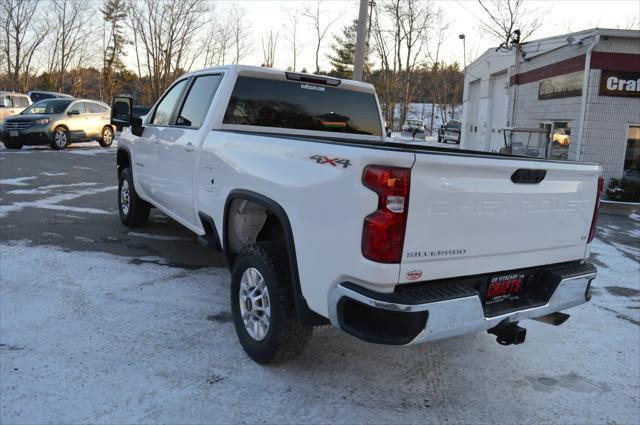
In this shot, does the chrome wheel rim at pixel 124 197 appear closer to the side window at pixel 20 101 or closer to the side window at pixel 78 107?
the side window at pixel 78 107

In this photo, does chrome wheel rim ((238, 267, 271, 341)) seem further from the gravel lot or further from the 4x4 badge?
the 4x4 badge

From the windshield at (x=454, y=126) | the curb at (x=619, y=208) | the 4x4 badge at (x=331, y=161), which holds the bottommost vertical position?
the curb at (x=619, y=208)

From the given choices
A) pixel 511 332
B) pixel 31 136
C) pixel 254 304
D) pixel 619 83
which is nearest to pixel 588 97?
pixel 619 83

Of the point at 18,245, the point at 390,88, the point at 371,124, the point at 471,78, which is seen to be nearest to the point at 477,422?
the point at 371,124

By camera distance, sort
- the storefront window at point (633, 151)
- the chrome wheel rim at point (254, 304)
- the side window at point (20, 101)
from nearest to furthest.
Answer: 1. the chrome wheel rim at point (254, 304)
2. the storefront window at point (633, 151)
3. the side window at point (20, 101)

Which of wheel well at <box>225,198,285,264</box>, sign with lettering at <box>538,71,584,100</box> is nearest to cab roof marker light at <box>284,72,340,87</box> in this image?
wheel well at <box>225,198,285,264</box>

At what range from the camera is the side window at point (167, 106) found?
18.6ft

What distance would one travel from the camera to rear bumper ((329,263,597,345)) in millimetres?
2652

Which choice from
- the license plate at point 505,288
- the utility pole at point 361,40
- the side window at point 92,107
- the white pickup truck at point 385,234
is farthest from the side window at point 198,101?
the side window at point 92,107

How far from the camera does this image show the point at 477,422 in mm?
3109

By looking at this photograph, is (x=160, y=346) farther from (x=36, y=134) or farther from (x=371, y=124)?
(x=36, y=134)

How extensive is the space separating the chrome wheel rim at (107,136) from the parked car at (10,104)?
12.0 feet

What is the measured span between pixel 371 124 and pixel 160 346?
2.92m

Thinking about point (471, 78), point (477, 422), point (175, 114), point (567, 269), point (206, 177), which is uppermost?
point (471, 78)
